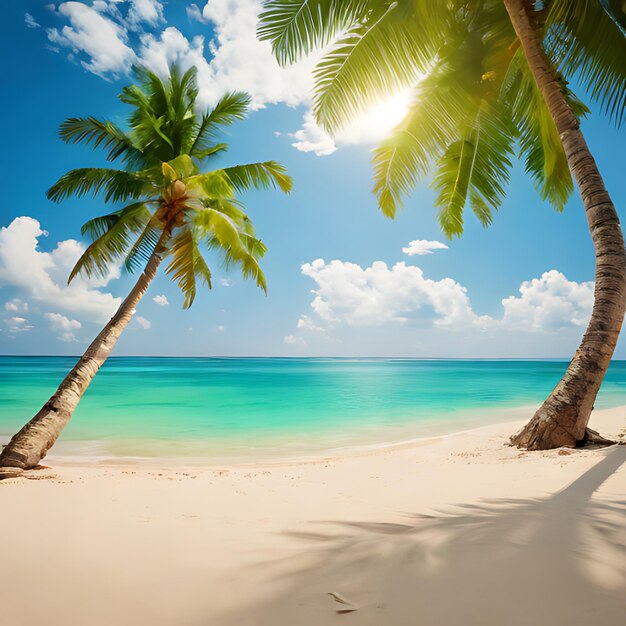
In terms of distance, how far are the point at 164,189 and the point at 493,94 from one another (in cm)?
778

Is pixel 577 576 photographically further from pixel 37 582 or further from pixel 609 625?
pixel 37 582

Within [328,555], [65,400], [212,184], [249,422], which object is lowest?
[249,422]

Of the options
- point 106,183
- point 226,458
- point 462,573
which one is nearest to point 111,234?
point 106,183

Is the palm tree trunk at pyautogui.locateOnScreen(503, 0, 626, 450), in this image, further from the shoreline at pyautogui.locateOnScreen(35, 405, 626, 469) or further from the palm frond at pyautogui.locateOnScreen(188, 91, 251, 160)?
the palm frond at pyautogui.locateOnScreen(188, 91, 251, 160)

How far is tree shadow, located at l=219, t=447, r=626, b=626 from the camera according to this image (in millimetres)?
1446

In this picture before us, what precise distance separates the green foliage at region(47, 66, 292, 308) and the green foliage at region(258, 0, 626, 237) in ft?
10.4

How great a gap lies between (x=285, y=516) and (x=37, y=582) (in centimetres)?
155

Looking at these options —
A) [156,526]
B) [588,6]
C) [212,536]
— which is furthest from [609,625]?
[588,6]

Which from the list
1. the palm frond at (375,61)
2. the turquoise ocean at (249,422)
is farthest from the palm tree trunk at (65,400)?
the palm frond at (375,61)

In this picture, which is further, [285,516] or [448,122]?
[448,122]

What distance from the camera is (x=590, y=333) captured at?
5.58 metres

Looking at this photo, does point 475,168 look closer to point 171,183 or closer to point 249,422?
point 171,183

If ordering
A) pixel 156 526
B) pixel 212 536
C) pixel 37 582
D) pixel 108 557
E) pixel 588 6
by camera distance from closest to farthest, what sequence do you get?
→ pixel 37 582, pixel 108 557, pixel 212 536, pixel 156 526, pixel 588 6

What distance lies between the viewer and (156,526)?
2736 millimetres
